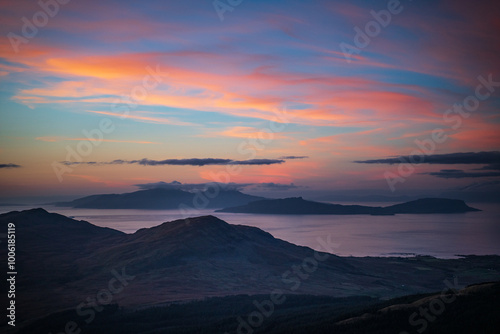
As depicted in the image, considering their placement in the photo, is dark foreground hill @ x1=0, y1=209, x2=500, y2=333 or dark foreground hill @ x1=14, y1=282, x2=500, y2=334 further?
dark foreground hill @ x1=0, y1=209, x2=500, y2=333

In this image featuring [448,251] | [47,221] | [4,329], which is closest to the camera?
[4,329]

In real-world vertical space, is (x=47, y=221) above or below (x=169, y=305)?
above

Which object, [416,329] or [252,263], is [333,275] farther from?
[416,329]

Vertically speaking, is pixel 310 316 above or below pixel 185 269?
below

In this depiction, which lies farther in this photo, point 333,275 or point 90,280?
point 333,275

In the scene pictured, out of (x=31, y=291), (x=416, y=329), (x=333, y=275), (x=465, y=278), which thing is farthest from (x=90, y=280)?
(x=465, y=278)

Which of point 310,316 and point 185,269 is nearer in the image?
point 310,316

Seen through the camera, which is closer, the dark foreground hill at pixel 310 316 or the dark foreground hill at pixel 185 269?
the dark foreground hill at pixel 310 316

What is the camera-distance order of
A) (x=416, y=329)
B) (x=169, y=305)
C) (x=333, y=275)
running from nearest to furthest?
(x=416, y=329) → (x=169, y=305) → (x=333, y=275)
